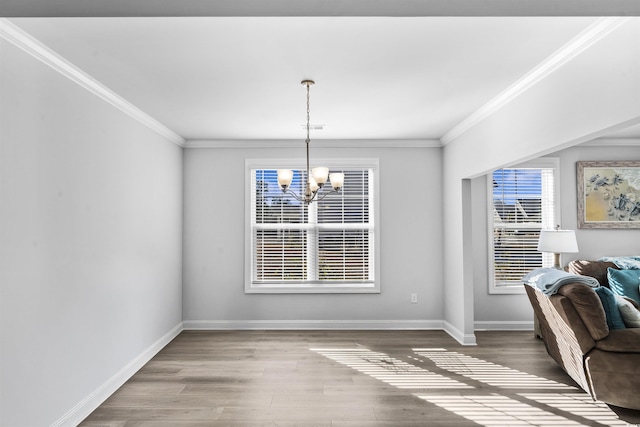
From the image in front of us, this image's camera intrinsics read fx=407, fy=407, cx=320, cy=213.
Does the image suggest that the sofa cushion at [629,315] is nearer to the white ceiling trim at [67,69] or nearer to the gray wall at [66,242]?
the gray wall at [66,242]

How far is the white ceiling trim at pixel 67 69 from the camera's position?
7.54ft

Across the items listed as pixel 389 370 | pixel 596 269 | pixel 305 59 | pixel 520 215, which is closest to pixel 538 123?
pixel 305 59

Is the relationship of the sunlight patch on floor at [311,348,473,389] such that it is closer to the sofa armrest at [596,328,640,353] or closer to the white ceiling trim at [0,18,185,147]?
the sofa armrest at [596,328,640,353]

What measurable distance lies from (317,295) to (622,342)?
337 cm

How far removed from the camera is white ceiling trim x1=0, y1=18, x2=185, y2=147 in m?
2.30

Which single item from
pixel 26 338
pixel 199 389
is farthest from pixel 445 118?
pixel 26 338

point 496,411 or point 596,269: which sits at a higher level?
point 596,269

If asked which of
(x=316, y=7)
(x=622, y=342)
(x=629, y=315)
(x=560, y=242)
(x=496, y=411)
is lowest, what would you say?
(x=496, y=411)

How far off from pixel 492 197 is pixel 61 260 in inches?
190

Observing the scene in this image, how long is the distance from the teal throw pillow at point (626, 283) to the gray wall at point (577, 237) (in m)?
1.22

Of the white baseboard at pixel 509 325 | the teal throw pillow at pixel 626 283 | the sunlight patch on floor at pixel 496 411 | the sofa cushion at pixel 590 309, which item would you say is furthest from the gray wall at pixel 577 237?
the sofa cushion at pixel 590 309

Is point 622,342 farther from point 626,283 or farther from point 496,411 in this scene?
point 626,283

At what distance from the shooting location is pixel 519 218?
17.7 ft

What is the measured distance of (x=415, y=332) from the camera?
207 inches
